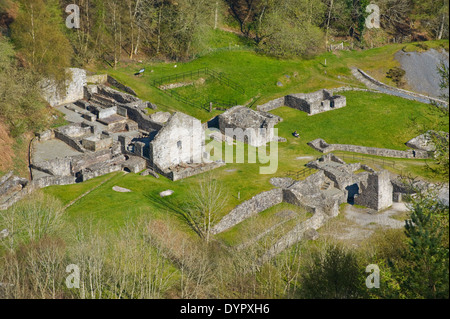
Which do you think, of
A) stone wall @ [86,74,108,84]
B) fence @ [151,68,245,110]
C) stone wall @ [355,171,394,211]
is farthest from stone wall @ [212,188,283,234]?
stone wall @ [86,74,108,84]

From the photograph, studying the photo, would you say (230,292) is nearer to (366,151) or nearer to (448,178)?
(448,178)

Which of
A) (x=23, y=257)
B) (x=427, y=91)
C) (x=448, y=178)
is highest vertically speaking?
(x=448, y=178)

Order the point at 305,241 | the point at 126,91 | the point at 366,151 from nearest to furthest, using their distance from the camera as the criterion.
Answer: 1. the point at 305,241
2. the point at 366,151
3. the point at 126,91

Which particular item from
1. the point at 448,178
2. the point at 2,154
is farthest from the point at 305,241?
the point at 2,154

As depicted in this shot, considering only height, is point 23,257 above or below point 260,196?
above

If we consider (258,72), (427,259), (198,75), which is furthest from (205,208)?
(258,72)

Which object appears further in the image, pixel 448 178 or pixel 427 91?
pixel 427 91

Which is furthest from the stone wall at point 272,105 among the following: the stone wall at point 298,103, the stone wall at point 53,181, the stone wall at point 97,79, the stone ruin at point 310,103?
the stone wall at point 53,181

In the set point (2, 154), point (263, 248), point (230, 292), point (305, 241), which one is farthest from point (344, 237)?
point (2, 154)
